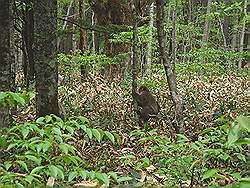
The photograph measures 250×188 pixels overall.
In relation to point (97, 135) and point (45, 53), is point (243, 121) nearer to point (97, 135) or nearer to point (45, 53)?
point (97, 135)

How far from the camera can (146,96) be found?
8406 millimetres

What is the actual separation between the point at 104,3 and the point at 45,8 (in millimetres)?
6794

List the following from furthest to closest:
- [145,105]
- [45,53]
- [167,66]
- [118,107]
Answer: [118,107] → [145,105] → [167,66] → [45,53]

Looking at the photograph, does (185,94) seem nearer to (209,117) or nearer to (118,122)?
(209,117)

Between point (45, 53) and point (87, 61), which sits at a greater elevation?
point (45, 53)

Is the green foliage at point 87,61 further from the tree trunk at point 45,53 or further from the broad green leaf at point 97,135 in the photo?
the broad green leaf at point 97,135

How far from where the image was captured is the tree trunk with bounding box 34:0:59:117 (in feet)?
21.4

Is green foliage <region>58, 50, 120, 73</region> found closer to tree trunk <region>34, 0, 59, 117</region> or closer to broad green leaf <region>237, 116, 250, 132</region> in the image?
tree trunk <region>34, 0, 59, 117</region>

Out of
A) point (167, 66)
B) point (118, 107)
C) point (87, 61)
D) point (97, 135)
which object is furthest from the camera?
point (87, 61)

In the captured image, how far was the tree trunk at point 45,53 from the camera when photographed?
6.53 m

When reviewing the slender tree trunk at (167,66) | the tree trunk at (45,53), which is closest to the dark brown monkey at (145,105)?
the slender tree trunk at (167,66)

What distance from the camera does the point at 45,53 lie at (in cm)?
659

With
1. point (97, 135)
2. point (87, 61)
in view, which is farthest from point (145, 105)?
point (97, 135)

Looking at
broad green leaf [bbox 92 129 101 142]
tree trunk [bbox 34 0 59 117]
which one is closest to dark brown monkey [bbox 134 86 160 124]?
tree trunk [bbox 34 0 59 117]
